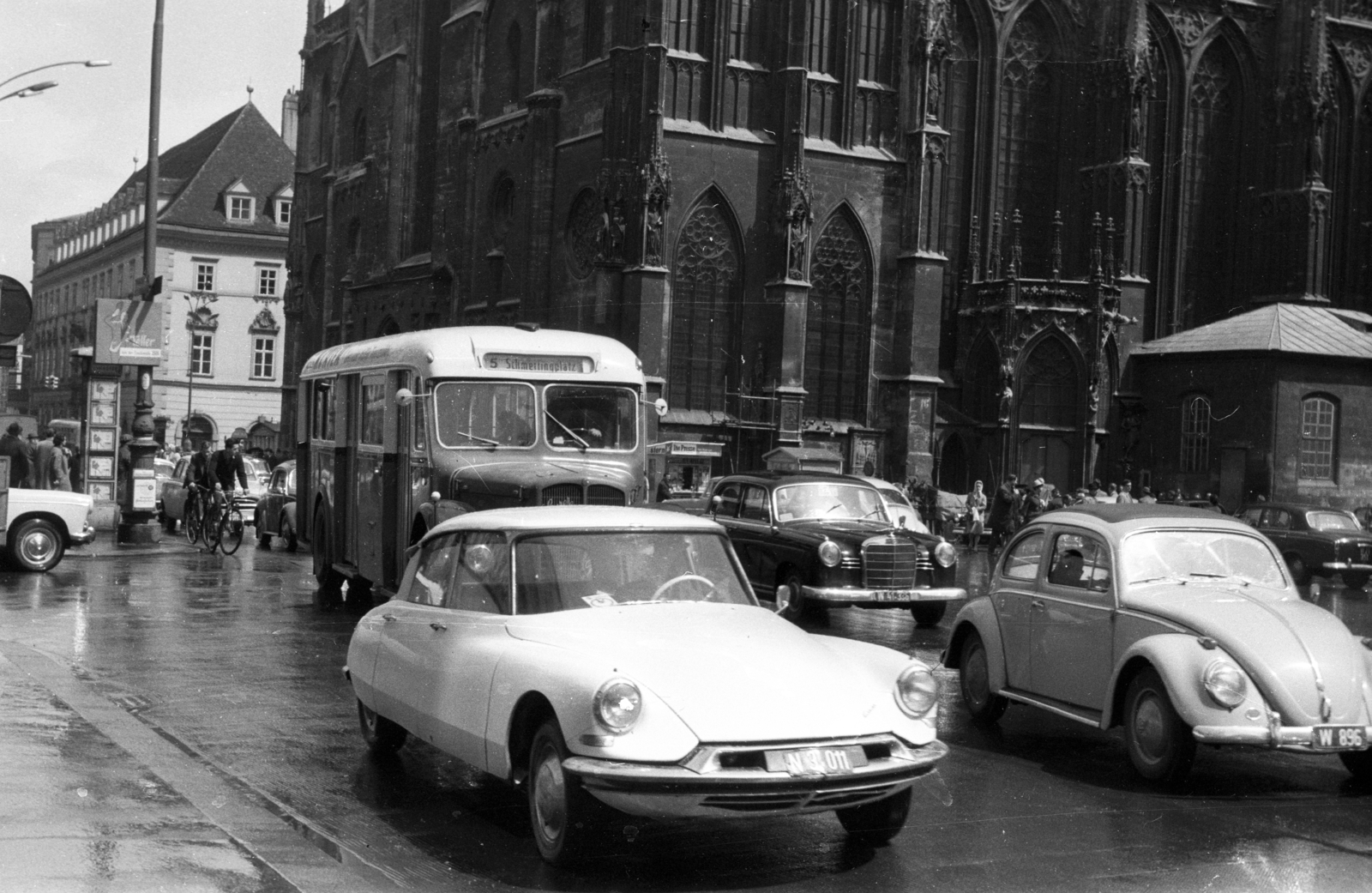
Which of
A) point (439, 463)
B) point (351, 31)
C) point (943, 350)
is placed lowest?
point (439, 463)

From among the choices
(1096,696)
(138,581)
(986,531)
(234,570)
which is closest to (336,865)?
(1096,696)

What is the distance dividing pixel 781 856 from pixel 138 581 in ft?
46.0

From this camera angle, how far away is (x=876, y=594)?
54.4ft

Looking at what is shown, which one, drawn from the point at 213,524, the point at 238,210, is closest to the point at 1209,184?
the point at 213,524

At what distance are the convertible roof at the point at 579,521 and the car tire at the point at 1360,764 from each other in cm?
383

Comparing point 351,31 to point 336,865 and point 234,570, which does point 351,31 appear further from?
point 336,865

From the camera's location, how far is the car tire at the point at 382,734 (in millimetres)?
8562

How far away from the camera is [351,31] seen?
57719mm

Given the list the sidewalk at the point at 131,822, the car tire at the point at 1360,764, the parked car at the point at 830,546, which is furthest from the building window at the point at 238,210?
the car tire at the point at 1360,764

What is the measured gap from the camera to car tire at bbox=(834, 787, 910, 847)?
694cm

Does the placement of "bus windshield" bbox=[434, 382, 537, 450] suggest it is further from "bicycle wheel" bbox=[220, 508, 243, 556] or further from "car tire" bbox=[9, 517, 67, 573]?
"bicycle wheel" bbox=[220, 508, 243, 556]

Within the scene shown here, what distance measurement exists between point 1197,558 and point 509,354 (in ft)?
23.1

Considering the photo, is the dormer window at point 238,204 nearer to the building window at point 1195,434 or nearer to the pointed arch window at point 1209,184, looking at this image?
the pointed arch window at point 1209,184

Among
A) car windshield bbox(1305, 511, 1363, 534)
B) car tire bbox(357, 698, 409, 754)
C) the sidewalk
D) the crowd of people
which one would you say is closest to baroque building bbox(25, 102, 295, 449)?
the crowd of people
